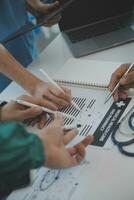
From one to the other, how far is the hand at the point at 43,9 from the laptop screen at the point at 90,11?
0.16 feet

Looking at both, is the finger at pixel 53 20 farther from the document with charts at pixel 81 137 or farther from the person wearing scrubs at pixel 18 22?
the document with charts at pixel 81 137

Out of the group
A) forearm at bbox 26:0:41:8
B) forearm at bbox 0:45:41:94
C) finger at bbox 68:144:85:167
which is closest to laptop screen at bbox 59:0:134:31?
forearm at bbox 26:0:41:8

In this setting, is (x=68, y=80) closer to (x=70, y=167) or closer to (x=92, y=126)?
(x=92, y=126)

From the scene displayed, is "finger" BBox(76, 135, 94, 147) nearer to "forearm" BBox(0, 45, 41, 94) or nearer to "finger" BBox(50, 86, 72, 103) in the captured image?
"finger" BBox(50, 86, 72, 103)

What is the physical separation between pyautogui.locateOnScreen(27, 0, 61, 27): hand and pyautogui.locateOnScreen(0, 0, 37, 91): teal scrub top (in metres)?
0.09

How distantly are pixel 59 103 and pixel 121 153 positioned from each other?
248 millimetres

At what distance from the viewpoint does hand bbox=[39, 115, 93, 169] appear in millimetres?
628

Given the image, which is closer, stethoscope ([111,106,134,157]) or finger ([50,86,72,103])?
stethoscope ([111,106,134,157])

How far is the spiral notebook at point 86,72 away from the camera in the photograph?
100 cm

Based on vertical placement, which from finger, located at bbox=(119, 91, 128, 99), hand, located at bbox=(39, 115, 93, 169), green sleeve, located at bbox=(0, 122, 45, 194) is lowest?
green sleeve, located at bbox=(0, 122, 45, 194)

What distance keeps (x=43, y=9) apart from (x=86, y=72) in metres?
0.33

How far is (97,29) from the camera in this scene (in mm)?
1292

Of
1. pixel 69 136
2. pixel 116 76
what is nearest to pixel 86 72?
pixel 116 76

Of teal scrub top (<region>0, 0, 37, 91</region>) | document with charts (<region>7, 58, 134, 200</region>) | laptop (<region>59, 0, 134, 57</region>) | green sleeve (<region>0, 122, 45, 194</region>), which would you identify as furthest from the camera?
teal scrub top (<region>0, 0, 37, 91</region>)
